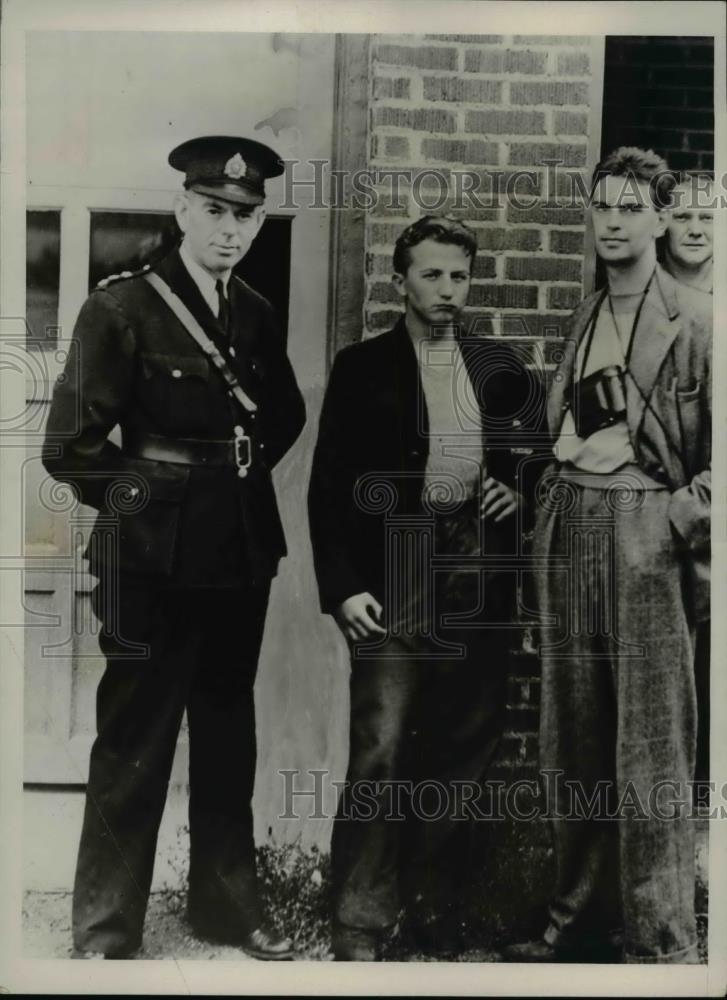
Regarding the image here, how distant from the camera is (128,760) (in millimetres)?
2832

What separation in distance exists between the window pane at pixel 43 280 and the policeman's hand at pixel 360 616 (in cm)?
132

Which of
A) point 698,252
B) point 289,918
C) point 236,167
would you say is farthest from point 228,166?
point 289,918

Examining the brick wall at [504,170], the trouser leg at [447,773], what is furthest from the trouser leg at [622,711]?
the trouser leg at [447,773]

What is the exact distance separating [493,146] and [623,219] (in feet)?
1.62

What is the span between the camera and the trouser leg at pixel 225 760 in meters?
2.83

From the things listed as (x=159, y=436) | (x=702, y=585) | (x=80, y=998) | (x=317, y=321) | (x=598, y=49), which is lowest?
(x=80, y=998)

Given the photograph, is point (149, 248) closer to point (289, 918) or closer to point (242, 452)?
point (242, 452)

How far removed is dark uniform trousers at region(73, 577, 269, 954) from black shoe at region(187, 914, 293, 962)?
0.12 feet

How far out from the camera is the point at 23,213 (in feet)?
9.48

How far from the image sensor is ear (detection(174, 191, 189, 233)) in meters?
2.86

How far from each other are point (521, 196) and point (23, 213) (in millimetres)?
1651

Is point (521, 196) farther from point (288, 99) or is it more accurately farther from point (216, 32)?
point (216, 32)

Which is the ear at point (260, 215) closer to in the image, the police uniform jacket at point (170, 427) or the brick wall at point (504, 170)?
the police uniform jacket at point (170, 427)

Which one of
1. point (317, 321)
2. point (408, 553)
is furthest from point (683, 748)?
point (317, 321)
